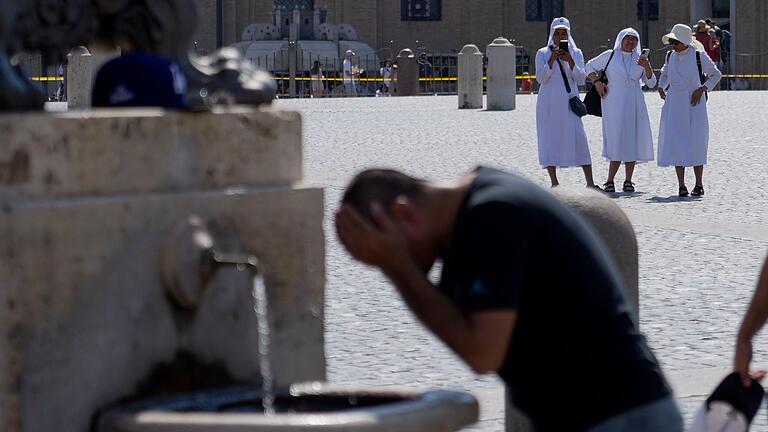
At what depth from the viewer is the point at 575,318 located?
3193 mm

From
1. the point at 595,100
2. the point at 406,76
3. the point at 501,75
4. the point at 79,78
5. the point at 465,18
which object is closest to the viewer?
the point at 595,100

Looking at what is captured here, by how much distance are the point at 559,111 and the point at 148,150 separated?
465 inches

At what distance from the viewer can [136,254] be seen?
3635mm

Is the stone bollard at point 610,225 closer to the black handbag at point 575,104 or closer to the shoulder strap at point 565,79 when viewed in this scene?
the black handbag at point 575,104

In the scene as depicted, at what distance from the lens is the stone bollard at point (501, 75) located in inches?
1278

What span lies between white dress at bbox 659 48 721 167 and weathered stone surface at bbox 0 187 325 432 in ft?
37.0

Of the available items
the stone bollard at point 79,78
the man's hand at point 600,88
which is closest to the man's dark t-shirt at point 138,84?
the man's hand at point 600,88

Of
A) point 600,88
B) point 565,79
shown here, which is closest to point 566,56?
point 565,79

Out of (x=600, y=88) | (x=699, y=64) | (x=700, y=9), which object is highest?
(x=700, y=9)

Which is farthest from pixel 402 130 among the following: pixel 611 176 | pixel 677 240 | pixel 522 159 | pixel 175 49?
pixel 175 49

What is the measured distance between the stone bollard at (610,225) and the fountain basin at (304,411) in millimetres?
1651

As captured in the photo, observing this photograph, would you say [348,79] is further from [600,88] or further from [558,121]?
[558,121]

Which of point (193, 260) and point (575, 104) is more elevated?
point (575, 104)

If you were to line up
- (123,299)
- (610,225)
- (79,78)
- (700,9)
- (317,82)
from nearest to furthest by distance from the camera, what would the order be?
1. (123,299)
2. (610,225)
3. (79,78)
4. (317,82)
5. (700,9)
